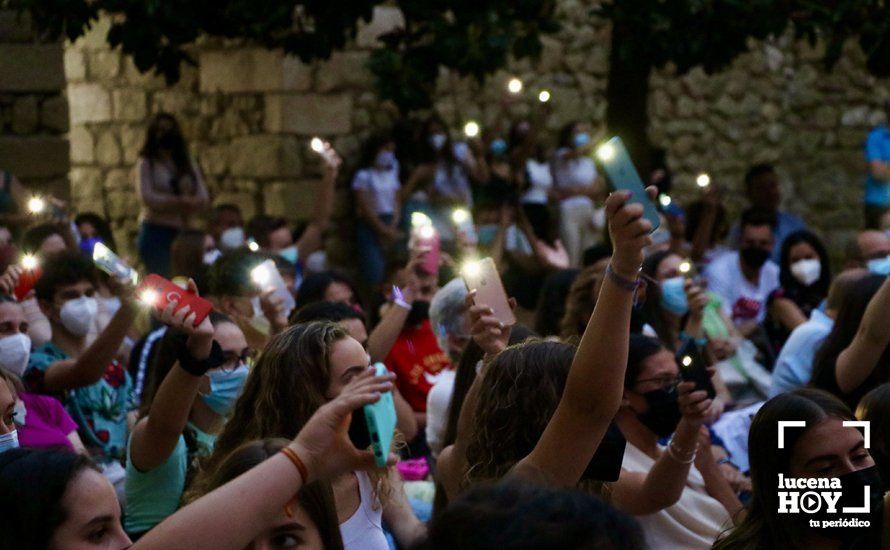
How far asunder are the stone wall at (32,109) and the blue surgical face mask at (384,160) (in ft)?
8.00

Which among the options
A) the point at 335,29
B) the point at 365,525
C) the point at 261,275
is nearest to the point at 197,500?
the point at 365,525

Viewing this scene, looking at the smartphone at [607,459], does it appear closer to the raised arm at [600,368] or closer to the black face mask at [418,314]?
the raised arm at [600,368]

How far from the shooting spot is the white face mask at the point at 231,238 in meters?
9.04

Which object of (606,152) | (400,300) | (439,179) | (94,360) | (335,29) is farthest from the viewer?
(439,179)

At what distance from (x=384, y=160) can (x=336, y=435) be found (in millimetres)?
8223

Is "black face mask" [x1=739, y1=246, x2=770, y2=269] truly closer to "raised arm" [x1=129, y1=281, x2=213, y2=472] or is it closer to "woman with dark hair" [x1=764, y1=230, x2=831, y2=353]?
"woman with dark hair" [x1=764, y1=230, x2=831, y2=353]

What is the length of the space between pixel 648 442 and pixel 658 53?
4859 millimetres

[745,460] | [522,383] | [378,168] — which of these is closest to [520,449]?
[522,383]

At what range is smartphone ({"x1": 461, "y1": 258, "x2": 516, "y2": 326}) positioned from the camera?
4.03 m

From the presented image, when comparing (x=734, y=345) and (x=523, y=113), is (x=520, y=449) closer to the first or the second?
(x=734, y=345)

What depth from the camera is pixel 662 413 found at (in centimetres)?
426

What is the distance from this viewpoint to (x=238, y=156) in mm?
10930

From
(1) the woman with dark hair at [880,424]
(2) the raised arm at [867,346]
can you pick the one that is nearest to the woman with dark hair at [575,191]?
(2) the raised arm at [867,346]

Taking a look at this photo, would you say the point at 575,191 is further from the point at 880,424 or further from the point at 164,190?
the point at 880,424
